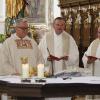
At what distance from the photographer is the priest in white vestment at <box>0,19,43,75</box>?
675 cm

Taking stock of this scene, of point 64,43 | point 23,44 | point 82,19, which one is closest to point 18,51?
point 23,44

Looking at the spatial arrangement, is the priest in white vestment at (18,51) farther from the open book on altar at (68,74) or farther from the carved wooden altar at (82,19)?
the carved wooden altar at (82,19)

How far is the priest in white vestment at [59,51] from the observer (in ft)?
26.7

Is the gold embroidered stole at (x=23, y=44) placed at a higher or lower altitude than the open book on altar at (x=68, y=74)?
higher

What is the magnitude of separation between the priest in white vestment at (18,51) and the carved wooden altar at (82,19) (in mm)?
5272

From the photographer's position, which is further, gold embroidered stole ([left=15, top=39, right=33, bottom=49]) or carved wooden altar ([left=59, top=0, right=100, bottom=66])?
carved wooden altar ([left=59, top=0, right=100, bottom=66])

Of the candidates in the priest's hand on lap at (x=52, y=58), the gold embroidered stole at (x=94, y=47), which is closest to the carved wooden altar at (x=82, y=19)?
the gold embroidered stole at (x=94, y=47)

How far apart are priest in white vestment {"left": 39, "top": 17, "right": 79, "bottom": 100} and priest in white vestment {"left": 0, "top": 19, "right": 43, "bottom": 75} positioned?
803 mm

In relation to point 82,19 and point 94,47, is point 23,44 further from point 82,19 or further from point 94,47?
point 82,19

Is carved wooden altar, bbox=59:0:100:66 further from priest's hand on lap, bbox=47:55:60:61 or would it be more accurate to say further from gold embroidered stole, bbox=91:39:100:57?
priest's hand on lap, bbox=47:55:60:61

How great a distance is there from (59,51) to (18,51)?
5.17ft

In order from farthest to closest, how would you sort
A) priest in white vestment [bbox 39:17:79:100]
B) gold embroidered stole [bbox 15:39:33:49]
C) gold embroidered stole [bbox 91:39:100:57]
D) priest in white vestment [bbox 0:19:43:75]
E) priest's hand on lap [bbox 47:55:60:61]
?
gold embroidered stole [bbox 91:39:100:57], priest in white vestment [bbox 39:17:79:100], priest's hand on lap [bbox 47:55:60:61], gold embroidered stole [bbox 15:39:33:49], priest in white vestment [bbox 0:19:43:75]

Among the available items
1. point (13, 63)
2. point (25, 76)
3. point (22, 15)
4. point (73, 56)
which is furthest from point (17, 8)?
point (25, 76)

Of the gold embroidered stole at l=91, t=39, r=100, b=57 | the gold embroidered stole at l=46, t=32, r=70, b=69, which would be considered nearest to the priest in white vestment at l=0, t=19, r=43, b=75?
the gold embroidered stole at l=46, t=32, r=70, b=69
